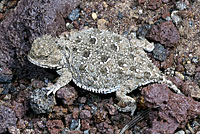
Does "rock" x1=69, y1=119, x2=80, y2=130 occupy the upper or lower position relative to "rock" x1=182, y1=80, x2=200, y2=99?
lower

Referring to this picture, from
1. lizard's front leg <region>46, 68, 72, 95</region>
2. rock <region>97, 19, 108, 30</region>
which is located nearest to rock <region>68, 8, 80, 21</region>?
rock <region>97, 19, 108, 30</region>

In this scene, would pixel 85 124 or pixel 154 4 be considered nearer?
pixel 85 124

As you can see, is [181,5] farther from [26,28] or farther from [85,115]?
[26,28]

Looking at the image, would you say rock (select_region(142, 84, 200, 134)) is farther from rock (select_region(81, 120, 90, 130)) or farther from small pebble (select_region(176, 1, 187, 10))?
small pebble (select_region(176, 1, 187, 10))

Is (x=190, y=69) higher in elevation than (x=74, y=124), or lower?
higher

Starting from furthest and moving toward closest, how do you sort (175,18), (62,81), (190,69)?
(175,18)
(190,69)
(62,81)

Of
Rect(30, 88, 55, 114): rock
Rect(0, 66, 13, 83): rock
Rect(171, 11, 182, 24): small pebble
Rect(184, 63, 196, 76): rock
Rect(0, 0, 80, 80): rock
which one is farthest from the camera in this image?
Rect(171, 11, 182, 24): small pebble

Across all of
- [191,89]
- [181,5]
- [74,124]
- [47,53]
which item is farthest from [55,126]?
[181,5]

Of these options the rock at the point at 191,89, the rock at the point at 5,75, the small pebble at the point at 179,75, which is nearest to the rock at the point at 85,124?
the rock at the point at 5,75
